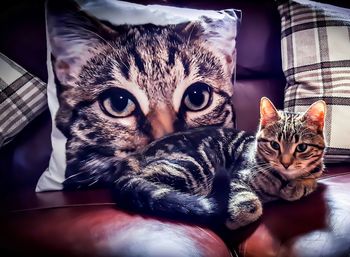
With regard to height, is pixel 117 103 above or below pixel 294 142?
above

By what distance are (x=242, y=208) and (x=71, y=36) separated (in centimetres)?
61

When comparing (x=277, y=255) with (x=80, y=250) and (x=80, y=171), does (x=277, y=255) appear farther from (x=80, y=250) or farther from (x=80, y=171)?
(x=80, y=171)

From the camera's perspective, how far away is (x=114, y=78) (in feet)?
3.64

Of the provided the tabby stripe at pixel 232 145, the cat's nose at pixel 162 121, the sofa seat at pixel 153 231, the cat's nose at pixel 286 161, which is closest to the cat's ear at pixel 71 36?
the cat's nose at pixel 162 121

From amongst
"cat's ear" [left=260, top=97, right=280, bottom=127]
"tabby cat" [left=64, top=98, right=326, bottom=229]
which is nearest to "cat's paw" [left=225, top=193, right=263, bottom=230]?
"tabby cat" [left=64, top=98, right=326, bottom=229]

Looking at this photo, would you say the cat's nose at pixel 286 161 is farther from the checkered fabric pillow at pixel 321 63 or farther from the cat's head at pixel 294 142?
the checkered fabric pillow at pixel 321 63

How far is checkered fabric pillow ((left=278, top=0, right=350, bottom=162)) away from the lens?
1.24 meters

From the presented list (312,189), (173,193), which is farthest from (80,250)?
(312,189)

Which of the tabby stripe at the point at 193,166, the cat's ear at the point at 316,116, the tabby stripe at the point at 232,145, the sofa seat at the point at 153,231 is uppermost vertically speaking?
the cat's ear at the point at 316,116

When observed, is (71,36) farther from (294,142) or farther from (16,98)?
(294,142)

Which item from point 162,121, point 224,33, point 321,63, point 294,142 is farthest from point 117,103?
point 321,63

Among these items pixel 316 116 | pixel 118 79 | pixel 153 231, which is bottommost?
pixel 153 231

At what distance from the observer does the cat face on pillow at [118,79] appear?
3.63 ft

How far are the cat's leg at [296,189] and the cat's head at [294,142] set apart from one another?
16mm
